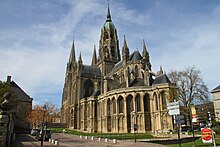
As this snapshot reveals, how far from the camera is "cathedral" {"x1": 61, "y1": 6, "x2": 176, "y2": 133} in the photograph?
44.6 m

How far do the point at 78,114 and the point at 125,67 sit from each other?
21955mm

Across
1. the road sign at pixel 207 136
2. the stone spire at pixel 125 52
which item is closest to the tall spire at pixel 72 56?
the stone spire at pixel 125 52

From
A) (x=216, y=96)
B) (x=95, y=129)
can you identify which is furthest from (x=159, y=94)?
(x=95, y=129)

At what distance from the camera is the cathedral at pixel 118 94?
146 ft

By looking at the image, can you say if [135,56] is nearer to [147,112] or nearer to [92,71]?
[147,112]

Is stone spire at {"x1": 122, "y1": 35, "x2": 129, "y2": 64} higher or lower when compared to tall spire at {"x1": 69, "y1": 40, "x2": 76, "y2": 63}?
lower

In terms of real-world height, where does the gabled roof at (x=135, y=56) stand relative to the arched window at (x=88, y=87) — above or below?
above

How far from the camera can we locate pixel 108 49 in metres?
79.9

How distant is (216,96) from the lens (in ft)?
152

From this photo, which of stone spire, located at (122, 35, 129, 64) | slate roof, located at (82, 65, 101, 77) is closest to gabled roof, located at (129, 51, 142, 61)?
stone spire, located at (122, 35, 129, 64)

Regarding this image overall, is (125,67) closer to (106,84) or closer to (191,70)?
(106,84)

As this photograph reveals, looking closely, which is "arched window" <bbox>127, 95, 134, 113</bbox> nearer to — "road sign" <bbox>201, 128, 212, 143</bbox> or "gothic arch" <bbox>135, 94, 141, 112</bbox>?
"gothic arch" <bbox>135, 94, 141, 112</bbox>

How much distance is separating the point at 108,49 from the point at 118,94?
112 ft

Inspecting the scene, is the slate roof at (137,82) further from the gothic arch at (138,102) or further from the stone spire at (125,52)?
the stone spire at (125,52)
